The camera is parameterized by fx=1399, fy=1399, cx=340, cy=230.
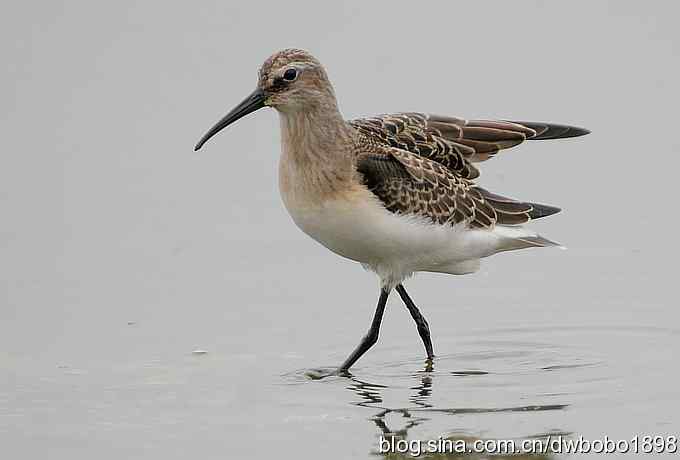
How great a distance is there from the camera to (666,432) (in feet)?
27.0

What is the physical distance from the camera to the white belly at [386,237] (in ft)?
31.1

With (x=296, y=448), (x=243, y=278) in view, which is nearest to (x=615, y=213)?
(x=243, y=278)

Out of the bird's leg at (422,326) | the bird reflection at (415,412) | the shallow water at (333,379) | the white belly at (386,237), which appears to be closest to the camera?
the bird reflection at (415,412)

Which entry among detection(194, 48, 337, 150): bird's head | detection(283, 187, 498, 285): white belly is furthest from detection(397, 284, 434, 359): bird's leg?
detection(194, 48, 337, 150): bird's head

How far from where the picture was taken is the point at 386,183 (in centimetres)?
975

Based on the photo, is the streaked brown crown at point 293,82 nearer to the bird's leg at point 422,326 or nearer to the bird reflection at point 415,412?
the bird's leg at point 422,326

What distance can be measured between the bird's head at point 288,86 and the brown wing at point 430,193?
55 cm

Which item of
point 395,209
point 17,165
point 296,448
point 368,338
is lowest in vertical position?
point 296,448

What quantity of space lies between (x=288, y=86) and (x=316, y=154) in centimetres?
50

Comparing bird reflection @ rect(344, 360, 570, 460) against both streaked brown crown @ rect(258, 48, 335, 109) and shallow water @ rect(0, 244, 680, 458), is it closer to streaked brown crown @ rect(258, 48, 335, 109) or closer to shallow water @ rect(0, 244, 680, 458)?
shallow water @ rect(0, 244, 680, 458)

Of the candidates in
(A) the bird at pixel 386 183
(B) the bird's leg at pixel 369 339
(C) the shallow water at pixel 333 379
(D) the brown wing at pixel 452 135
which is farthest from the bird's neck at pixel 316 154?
(C) the shallow water at pixel 333 379

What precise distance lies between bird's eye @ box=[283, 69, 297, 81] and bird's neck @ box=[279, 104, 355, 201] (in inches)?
10.5

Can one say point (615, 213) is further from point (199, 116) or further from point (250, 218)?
point (199, 116)

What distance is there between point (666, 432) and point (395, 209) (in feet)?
8.38
